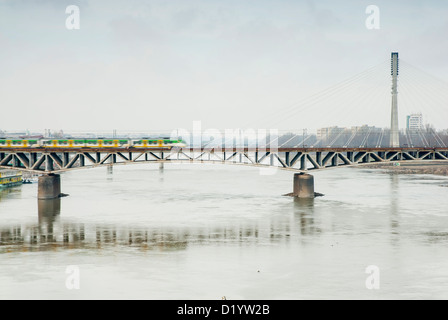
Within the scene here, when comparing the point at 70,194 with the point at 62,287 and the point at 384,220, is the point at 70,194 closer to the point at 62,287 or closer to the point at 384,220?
the point at 384,220

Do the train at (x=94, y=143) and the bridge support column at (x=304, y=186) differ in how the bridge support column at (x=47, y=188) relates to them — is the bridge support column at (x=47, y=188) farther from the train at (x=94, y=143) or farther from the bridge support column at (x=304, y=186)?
the bridge support column at (x=304, y=186)

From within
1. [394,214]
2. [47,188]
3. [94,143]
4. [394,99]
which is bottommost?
[394,214]

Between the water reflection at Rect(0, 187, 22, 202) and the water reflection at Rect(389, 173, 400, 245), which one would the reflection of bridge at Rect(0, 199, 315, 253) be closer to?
the water reflection at Rect(389, 173, 400, 245)

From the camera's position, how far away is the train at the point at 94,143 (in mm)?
65312

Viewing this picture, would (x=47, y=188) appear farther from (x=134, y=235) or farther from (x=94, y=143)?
(x=134, y=235)

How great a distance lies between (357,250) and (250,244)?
7.41 metres

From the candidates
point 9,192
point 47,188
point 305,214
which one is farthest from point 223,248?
point 9,192

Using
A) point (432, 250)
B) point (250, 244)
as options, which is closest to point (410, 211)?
point (432, 250)

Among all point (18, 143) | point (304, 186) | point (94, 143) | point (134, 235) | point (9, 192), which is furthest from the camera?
point (9, 192)

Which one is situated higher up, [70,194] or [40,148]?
[40,148]

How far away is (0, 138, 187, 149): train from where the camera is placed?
65312 millimetres

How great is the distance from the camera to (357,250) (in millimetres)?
35250

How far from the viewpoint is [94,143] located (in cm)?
6844

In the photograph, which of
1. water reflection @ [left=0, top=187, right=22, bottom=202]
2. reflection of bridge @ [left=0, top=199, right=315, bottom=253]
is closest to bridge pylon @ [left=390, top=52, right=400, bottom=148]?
reflection of bridge @ [left=0, top=199, right=315, bottom=253]
